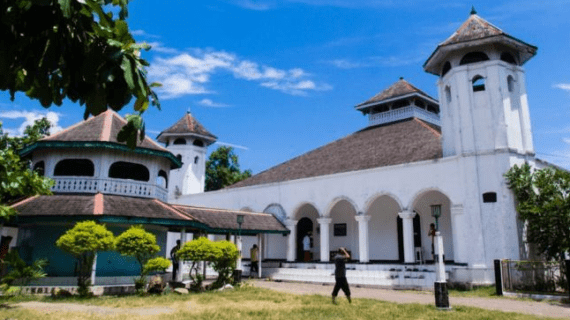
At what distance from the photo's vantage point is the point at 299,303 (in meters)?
11.2

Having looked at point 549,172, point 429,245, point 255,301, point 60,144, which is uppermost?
point 60,144

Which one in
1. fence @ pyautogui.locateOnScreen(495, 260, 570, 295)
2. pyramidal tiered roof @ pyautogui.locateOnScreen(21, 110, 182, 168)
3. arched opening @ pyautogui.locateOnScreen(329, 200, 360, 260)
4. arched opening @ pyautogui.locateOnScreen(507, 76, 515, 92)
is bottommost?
fence @ pyautogui.locateOnScreen(495, 260, 570, 295)

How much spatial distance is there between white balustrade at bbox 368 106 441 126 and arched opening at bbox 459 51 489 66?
7099 millimetres

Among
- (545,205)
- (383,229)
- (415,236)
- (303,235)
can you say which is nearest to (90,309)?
(545,205)

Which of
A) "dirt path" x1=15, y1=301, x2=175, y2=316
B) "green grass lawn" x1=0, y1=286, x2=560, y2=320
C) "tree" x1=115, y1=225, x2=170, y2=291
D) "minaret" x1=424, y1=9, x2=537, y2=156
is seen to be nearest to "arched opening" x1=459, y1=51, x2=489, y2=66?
"minaret" x1=424, y1=9, x2=537, y2=156

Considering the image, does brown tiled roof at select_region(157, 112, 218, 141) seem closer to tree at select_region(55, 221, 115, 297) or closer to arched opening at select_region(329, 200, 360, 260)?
arched opening at select_region(329, 200, 360, 260)

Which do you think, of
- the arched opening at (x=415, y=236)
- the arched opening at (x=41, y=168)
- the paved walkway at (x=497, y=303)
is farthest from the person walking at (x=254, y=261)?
the arched opening at (x=41, y=168)

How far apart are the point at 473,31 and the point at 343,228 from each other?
A: 1160 centimetres

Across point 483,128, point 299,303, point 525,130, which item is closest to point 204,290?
point 299,303

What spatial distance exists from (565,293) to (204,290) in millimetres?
11260

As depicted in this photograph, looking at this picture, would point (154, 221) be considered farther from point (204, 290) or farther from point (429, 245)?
point (429, 245)

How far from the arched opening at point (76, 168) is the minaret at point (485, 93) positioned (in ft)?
49.4

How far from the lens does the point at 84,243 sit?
11.9 meters

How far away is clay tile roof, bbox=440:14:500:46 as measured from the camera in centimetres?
1675
